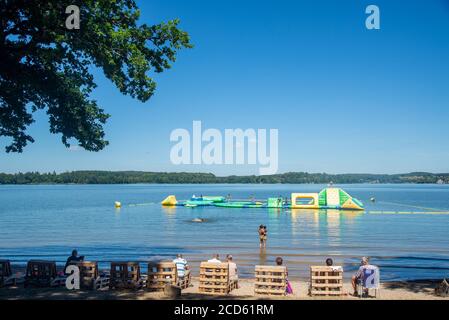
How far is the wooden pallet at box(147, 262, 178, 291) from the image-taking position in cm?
1484

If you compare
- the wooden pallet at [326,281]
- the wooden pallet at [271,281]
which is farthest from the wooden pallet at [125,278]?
the wooden pallet at [326,281]

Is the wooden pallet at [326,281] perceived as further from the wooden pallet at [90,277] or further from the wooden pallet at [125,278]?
the wooden pallet at [90,277]

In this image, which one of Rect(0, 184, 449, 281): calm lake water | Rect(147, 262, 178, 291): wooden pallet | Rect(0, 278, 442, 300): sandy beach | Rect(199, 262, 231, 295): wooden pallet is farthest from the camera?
Rect(0, 184, 449, 281): calm lake water

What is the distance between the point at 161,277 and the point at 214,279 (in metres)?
1.84

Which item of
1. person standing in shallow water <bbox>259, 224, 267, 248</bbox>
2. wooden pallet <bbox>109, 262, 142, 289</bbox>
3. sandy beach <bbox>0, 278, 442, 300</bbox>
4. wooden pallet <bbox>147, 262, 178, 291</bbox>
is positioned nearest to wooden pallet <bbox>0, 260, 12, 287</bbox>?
sandy beach <bbox>0, 278, 442, 300</bbox>

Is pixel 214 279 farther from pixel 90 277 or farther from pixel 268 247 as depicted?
pixel 268 247

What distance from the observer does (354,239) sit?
4103cm

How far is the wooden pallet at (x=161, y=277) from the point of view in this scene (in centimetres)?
1484

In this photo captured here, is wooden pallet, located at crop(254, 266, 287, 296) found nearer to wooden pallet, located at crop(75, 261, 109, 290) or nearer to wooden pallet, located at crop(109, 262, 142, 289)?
wooden pallet, located at crop(109, 262, 142, 289)

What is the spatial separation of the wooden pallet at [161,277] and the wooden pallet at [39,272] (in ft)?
11.7

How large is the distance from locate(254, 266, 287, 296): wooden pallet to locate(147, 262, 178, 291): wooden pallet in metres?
2.90

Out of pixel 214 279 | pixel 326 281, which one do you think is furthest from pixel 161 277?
pixel 326 281
